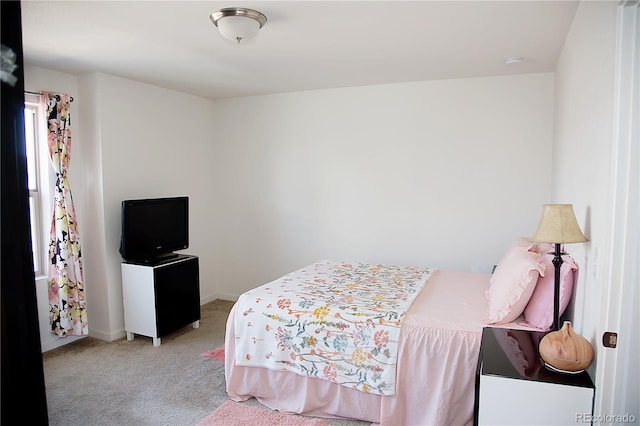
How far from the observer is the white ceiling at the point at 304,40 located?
7.63 feet

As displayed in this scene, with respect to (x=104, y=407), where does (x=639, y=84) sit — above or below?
above

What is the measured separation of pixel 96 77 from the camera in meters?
3.79

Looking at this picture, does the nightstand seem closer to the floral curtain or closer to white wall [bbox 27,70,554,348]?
white wall [bbox 27,70,554,348]

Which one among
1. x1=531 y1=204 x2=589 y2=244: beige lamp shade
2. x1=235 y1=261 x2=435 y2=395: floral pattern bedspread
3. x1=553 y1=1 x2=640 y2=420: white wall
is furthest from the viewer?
x1=235 y1=261 x2=435 y2=395: floral pattern bedspread

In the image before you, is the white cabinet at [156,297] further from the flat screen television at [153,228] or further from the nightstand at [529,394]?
the nightstand at [529,394]

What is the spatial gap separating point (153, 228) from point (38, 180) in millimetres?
1034

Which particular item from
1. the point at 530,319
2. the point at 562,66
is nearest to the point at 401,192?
the point at 562,66

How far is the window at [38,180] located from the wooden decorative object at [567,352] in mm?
3892

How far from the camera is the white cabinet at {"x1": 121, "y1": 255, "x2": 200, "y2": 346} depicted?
382 cm

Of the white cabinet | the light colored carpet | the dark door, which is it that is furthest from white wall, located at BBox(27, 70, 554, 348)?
the dark door

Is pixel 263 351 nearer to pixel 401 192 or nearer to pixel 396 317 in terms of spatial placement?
pixel 396 317

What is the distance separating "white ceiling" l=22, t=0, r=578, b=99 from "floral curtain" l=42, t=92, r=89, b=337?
1.50 feet

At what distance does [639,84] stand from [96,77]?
156 inches

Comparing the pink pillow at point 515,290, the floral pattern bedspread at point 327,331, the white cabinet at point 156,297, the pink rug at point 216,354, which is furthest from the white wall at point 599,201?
the white cabinet at point 156,297
